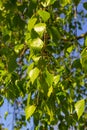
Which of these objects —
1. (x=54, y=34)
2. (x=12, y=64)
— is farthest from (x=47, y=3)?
(x=12, y=64)

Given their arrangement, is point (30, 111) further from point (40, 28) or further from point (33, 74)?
point (40, 28)

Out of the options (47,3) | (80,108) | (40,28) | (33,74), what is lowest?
(80,108)

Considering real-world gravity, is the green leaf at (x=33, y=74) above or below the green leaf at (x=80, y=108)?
above

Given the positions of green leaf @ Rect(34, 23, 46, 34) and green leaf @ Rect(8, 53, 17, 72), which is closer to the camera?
green leaf @ Rect(34, 23, 46, 34)

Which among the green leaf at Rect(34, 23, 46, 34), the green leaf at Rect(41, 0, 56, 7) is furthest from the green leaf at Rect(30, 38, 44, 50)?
the green leaf at Rect(41, 0, 56, 7)

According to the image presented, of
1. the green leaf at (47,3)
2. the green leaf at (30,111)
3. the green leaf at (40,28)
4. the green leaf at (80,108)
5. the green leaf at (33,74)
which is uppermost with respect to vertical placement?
the green leaf at (47,3)

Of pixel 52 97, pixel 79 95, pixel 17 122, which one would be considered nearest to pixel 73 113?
pixel 52 97

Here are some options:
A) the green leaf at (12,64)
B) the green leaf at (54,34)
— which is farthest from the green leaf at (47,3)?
the green leaf at (12,64)

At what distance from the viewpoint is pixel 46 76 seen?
1.36 m

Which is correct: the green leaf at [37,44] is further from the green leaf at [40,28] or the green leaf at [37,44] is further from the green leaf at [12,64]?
the green leaf at [12,64]

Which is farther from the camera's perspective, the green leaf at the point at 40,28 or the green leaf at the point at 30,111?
the green leaf at the point at 30,111

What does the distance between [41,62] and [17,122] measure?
9.25 ft

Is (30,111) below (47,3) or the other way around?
below

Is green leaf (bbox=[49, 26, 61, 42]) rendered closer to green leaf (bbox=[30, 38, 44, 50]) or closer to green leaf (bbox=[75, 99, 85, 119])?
green leaf (bbox=[30, 38, 44, 50])
